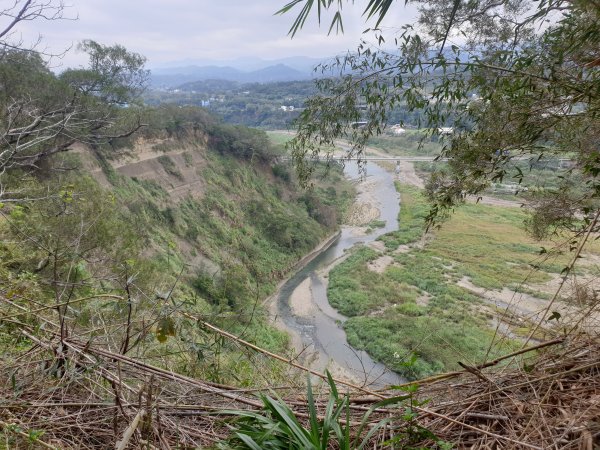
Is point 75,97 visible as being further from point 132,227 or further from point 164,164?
point 164,164

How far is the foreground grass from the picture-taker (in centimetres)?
1154

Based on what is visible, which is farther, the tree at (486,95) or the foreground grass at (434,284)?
the foreground grass at (434,284)

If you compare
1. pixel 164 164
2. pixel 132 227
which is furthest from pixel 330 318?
pixel 164 164

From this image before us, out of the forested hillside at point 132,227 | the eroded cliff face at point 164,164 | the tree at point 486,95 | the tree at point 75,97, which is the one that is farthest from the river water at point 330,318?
the eroded cliff face at point 164,164

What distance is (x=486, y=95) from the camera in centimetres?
306

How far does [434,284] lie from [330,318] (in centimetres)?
467

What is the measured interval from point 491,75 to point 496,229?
21625 mm

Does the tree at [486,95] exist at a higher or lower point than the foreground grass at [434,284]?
higher

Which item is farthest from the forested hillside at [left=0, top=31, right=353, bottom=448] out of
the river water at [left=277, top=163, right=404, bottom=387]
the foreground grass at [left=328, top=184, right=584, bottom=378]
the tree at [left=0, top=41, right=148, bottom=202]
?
the foreground grass at [left=328, top=184, right=584, bottom=378]

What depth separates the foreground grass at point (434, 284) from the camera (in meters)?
11.5

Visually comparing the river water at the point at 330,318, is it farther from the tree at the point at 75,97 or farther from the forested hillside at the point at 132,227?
the tree at the point at 75,97

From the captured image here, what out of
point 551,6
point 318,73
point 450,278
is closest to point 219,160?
point 450,278

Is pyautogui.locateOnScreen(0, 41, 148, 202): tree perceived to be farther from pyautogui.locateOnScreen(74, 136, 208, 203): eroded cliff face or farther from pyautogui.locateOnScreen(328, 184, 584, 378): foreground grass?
pyautogui.locateOnScreen(328, 184, 584, 378): foreground grass

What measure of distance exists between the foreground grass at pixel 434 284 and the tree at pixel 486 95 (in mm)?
5185
